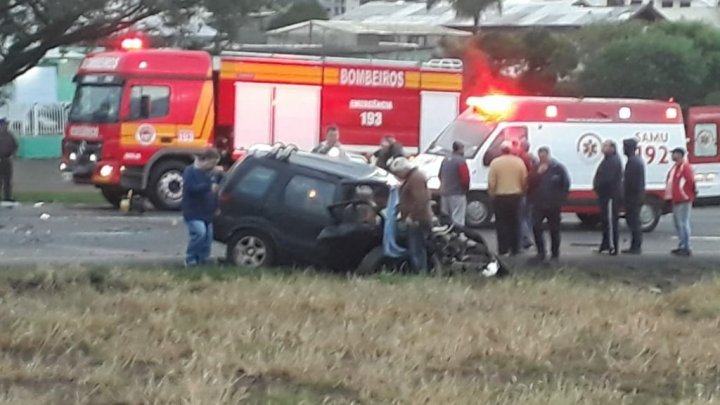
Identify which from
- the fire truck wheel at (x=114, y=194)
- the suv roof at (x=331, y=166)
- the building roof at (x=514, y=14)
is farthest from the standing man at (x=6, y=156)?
the building roof at (x=514, y=14)

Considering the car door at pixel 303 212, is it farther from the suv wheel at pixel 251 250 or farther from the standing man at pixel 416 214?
the standing man at pixel 416 214

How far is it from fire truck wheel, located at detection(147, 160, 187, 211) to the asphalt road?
33cm

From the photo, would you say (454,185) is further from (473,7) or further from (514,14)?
(514,14)

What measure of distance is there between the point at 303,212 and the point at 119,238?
5405 mm

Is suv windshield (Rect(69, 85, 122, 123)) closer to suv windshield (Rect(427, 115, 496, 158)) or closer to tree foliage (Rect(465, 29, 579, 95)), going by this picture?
suv windshield (Rect(427, 115, 496, 158))

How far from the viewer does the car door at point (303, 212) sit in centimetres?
1656

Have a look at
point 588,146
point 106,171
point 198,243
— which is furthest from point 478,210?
point 198,243

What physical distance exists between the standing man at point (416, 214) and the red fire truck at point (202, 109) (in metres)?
10.9

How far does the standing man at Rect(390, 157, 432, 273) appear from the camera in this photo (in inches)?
634

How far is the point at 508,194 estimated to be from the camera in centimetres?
1931

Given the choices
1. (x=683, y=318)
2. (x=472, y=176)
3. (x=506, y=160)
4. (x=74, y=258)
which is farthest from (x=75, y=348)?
(x=472, y=176)

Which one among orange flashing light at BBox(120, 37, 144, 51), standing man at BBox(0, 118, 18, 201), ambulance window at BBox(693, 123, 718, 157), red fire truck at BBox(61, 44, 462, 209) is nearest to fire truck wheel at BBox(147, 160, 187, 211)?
red fire truck at BBox(61, 44, 462, 209)

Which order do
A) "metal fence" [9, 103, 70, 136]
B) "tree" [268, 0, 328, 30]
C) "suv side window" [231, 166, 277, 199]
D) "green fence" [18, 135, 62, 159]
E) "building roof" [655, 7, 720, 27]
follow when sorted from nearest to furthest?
"suv side window" [231, 166, 277, 199], "green fence" [18, 135, 62, 159], "metal fence" [9, 103, 70, 136], "tree" [268, 0, 328, 30], "building roof" [655, 7, 720, 27]

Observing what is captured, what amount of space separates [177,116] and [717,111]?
40.6ft
